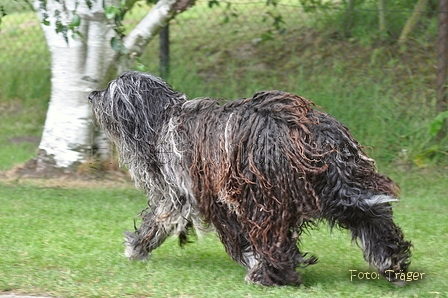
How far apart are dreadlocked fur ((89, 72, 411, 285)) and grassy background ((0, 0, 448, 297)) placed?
0.29 m

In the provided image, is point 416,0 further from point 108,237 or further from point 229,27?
point 108,237

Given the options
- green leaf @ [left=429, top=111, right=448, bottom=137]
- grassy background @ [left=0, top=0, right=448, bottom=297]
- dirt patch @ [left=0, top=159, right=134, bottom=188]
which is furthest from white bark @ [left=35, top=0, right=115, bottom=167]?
green leaf @ [left=429, top=111, right=448, bottom=137]

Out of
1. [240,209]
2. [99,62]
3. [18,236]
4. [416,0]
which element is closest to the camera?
[240,209]

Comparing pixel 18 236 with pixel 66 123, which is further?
pixel 66 123

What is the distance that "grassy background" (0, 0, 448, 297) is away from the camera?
5.20 metres

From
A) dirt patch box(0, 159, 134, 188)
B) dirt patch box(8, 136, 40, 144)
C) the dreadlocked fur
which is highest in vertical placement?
the dreadlocked fur

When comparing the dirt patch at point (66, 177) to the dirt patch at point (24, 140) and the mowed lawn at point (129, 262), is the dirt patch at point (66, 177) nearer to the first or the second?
the mowed lawn at point (129, 262)

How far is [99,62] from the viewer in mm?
8039

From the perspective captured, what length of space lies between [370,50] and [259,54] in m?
1.80

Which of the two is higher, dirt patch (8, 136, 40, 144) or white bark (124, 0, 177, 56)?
white bark (124, 0, 177, 56)

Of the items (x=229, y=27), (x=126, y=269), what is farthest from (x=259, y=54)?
(x=126, y=269)

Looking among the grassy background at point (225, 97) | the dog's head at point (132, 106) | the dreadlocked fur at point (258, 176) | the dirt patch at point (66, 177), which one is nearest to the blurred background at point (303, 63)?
the grassy background at point (225, 97)

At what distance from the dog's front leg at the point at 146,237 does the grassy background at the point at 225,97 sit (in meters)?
0.10

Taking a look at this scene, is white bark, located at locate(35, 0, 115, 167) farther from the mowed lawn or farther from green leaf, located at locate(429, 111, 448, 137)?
green leaf, located at locate(429, 111, 448, 137)
